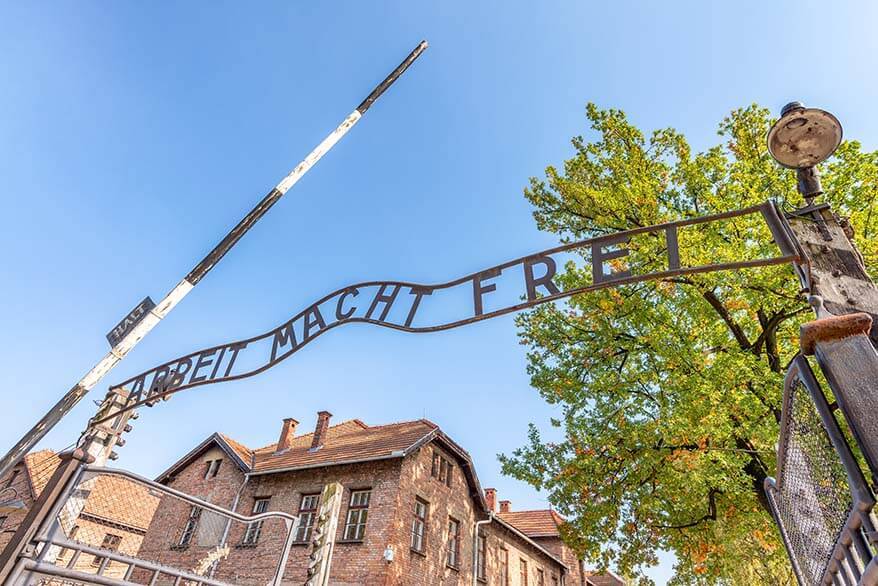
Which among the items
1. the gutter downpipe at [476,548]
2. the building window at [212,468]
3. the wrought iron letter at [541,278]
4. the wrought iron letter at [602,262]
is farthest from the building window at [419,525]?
the wrought iron letter at [602,262]

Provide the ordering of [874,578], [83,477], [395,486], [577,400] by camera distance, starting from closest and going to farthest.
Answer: [874,578] → [83,477] → [577,400] → [395,486]

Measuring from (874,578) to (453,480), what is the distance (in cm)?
1786

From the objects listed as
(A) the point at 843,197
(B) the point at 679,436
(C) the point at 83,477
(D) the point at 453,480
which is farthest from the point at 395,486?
(A) the point at 843,197

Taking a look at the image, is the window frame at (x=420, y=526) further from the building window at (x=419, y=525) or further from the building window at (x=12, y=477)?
the building window at (x=12, y=477)

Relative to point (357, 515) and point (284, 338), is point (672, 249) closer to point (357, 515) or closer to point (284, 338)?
point (284, 338)

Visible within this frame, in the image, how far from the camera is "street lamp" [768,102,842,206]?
286 centimetres

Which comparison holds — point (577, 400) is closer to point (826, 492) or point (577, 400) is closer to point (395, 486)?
point (395, 486)

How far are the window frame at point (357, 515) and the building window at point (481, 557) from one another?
550cm

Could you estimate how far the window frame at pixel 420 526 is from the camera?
51.2 ft

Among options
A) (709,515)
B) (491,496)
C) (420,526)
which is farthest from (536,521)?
(709,515)

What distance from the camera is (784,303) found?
29.3ft

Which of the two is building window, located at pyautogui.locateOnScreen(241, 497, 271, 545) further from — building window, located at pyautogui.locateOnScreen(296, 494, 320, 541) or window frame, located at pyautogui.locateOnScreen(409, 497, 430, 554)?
window frame, located at pyautogui.locateOnScreen(409, 497, 430, 554)

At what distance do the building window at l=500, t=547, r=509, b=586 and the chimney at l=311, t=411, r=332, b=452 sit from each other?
29.7 feet

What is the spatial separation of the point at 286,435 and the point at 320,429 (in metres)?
2.17
